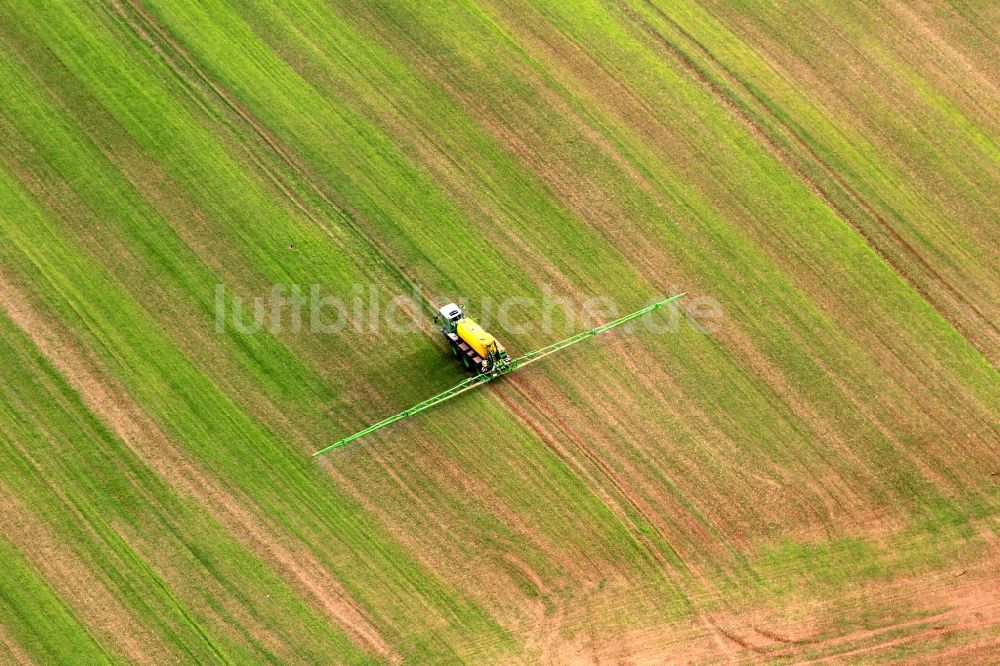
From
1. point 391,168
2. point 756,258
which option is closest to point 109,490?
point 391,168

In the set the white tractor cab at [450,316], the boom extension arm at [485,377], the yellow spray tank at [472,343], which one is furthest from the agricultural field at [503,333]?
the white tractor cab at [450,316]

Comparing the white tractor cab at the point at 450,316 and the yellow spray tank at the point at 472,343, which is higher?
the white tractor cab at the point at 450,316

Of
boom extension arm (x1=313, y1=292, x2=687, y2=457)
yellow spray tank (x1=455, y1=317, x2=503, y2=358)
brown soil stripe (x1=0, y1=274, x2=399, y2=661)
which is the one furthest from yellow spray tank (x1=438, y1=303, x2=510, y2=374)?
brown soil stripe (x1=0, y1=274, x2=399, y2=661)

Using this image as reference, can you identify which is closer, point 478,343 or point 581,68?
point 478,343

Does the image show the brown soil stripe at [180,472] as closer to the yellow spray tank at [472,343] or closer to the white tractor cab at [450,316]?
the yellow spray tank at [472,343]

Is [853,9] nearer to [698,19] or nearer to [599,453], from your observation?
[698,19]

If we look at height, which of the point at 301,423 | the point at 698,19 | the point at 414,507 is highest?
the point at 698,19

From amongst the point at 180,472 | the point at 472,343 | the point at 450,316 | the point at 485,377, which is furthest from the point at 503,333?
the point at 180,472
